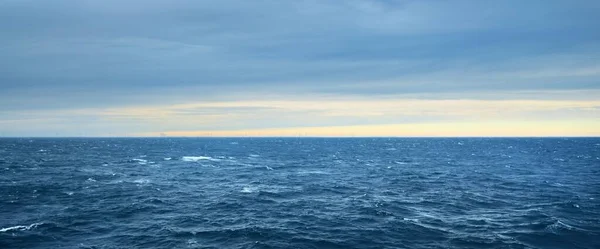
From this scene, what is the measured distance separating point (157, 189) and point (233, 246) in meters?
46.1

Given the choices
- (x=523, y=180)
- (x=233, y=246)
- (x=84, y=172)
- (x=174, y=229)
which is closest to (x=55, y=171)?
(x=84, y=172)

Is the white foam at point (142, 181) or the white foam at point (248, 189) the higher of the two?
the white foam at point (142, 181)

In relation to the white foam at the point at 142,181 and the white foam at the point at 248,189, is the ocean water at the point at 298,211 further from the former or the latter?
the white foam at the point at 248,189

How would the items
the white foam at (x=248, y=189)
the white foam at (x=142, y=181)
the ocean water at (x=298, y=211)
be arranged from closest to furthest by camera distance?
the ocean water at (x=298, y=211) → the white foam at (x=248, y=189) → the white foam at (x=142, y=181)

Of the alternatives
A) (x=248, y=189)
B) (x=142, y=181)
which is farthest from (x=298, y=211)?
(x=142, y=181)

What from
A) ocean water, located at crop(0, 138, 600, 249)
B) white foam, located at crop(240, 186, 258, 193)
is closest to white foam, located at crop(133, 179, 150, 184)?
ocean water, located at crop(0, 138, 600, 249)

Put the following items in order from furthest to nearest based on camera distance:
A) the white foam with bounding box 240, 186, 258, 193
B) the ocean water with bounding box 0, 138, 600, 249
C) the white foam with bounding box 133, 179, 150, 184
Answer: the white foam with bounding box 133, 179, 150, 184
the white foam with bounding box 240, 186, 258, 193
the ocean water with bounding box 0, 138, 600, 249

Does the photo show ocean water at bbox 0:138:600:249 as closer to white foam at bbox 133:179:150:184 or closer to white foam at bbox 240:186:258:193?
white foam at bbox 133:179:150:184

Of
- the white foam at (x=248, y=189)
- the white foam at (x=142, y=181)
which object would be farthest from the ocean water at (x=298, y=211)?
the white foam at (x=248, y=189)

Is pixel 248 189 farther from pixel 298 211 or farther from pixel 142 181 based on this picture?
pixel 142 181

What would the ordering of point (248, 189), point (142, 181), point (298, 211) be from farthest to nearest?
point (142, 181) → point (248, 189) → point (298, 211)

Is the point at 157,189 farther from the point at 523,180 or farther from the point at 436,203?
the point at 523,180

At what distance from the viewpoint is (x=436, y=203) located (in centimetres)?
7044

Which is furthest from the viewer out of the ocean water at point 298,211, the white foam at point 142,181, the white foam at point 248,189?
the white foam at point 142,181
